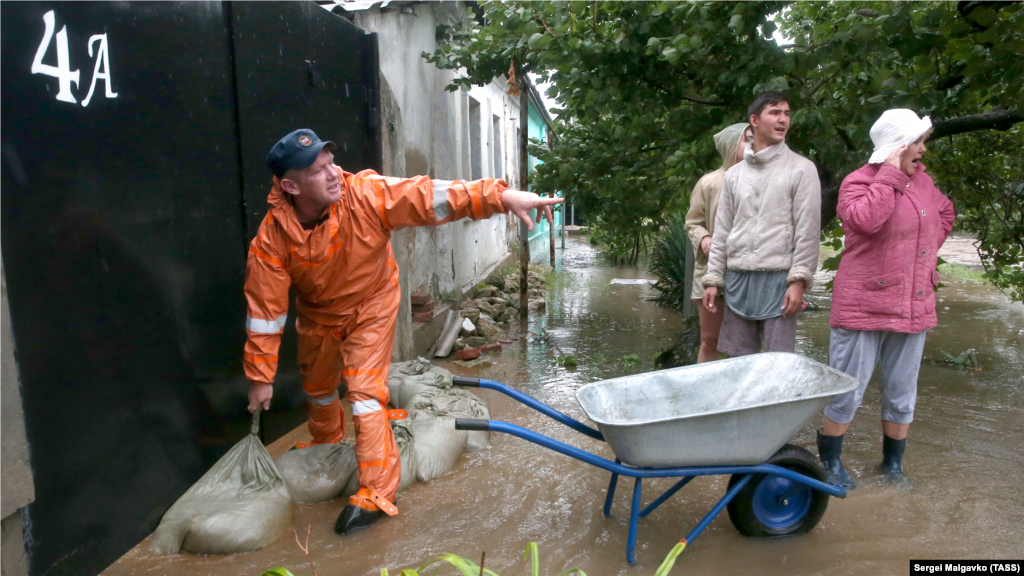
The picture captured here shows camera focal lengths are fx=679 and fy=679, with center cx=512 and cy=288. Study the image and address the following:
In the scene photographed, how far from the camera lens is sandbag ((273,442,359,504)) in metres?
3.15

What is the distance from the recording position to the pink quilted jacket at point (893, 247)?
291 cm

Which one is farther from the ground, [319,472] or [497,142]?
[497,142]

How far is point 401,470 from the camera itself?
129 inches

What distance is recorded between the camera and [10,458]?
2.12 meters

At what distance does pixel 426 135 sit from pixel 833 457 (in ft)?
17.2

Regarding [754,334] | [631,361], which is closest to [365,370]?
[754,334]

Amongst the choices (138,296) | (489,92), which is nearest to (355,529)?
(138,296)

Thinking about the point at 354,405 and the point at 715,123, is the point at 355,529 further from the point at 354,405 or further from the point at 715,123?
the point at 715,123

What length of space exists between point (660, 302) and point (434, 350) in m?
3.98

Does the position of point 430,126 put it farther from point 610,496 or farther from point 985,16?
point 610,496

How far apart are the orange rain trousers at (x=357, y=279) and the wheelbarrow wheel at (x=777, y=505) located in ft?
4.75

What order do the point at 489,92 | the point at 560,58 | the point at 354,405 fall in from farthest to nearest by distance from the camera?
the point at 489,92
the point at 560,58
the point at 354,405

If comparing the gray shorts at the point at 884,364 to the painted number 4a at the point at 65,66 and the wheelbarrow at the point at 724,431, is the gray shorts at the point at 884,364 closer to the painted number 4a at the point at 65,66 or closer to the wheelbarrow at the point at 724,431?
the wheelbarrow at the point at 724,431

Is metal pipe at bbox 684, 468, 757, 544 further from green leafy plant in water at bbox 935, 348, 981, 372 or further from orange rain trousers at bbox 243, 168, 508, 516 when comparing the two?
green leafy plant in water at bbox 935, 348, 981, 372
